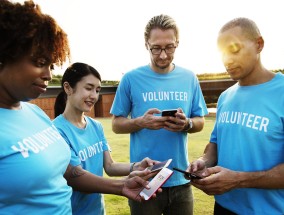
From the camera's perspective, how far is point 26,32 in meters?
1.65

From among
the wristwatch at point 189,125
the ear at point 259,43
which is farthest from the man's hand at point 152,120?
the ear at point 259,43

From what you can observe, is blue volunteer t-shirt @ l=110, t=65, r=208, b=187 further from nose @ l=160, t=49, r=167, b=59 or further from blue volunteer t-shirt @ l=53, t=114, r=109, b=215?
blue volunteer t-shirt @ l=53, t=114, r=109, b=215

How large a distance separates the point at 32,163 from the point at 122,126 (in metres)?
1.63

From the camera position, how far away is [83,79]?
290 cm

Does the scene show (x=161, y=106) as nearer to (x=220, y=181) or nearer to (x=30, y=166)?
(x=220, y=181)

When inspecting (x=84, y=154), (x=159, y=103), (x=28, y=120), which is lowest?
(x=84, y=154)

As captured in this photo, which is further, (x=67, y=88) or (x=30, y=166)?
(x=67, y=88)

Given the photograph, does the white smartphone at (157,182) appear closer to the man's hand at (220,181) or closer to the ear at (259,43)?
the man's hand at (220,181)

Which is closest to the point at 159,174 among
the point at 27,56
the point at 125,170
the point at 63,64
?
the point at 125,170

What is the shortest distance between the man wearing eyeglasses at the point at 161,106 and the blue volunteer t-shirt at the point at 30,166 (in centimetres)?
119

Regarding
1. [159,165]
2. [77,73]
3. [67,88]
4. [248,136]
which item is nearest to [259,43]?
[248,136]

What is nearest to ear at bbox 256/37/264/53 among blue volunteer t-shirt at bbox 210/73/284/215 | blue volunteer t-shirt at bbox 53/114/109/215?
blue volunteer t-shirt at bbox 210/73/284/215

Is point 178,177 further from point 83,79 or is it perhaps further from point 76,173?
point 83,79

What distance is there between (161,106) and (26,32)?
68.0 inches
